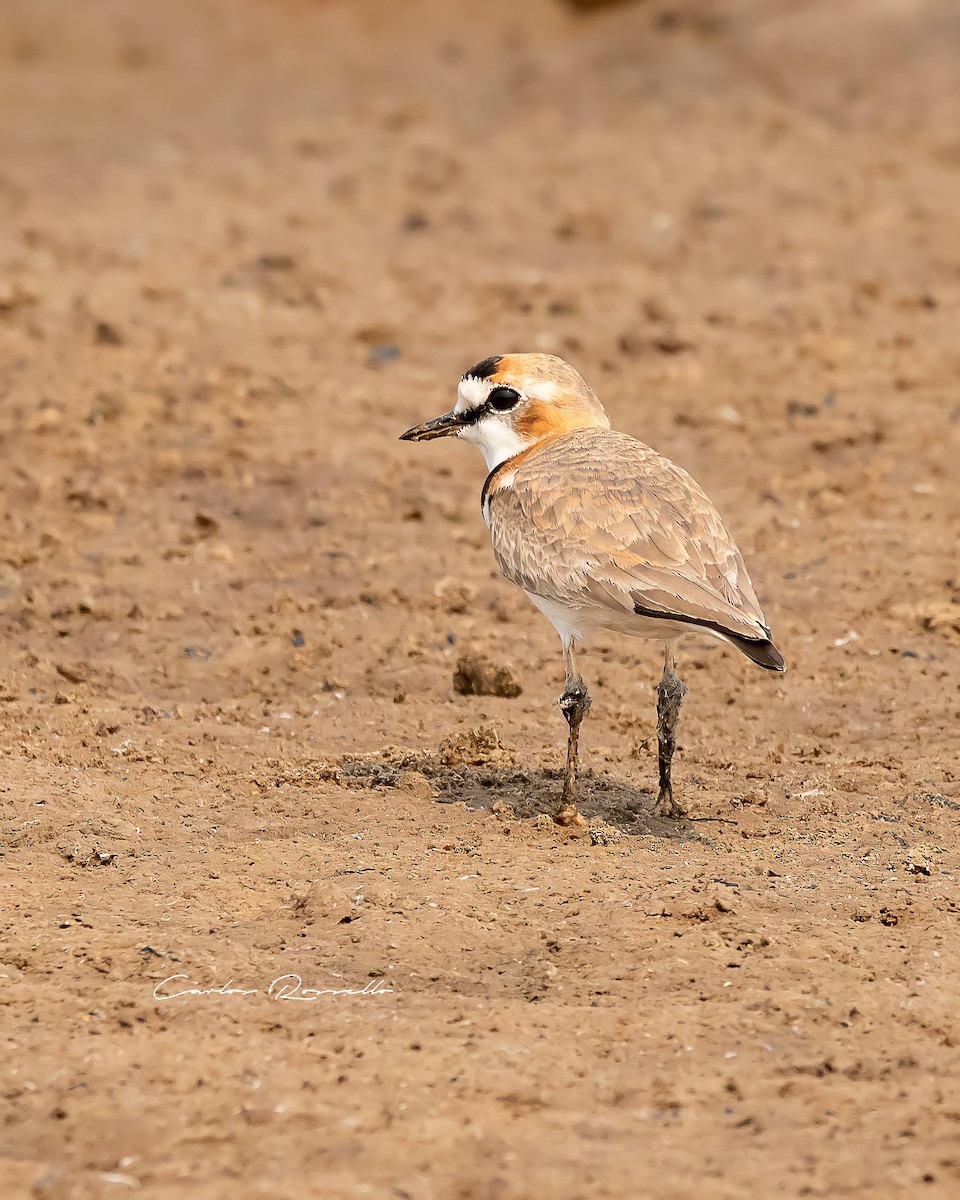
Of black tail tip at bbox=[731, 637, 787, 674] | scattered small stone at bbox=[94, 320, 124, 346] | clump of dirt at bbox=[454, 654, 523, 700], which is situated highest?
scattered small stone at bbox=[94, 320, 124, 346]

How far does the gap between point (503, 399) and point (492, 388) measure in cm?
7

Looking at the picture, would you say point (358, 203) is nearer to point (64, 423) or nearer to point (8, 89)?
point (64, 423)

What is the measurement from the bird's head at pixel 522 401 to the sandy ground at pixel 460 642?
124 cm

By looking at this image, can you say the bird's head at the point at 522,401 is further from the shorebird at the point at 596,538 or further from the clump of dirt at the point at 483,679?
the clump of dirt at the point at 483,679

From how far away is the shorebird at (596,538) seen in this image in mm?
6027

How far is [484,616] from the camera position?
334 inches

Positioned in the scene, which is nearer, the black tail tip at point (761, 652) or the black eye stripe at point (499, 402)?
the black tail tip at point (761, 652)

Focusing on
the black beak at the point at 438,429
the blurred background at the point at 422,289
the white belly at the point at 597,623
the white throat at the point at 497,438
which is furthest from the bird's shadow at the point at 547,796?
the black beak at the point at 438,429

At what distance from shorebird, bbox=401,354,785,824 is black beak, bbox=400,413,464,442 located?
18cm

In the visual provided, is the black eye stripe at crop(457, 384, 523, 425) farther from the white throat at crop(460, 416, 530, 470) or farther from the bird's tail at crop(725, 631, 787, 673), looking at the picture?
the bird's tail at crop(725, 631, 787, 673)

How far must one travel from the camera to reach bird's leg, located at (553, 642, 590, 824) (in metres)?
6.25

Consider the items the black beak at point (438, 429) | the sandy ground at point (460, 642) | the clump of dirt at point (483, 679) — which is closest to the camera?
the sandy ground at point (460, 642)

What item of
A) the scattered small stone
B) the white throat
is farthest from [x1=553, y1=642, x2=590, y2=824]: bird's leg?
the scattered small stone

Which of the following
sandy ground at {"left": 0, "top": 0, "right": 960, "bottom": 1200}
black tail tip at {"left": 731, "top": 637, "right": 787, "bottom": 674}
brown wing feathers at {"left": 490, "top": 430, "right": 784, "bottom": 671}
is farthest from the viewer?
brown wing feathers at {"left": 490, "top": 430, "right": 784, "bottom": 671}
